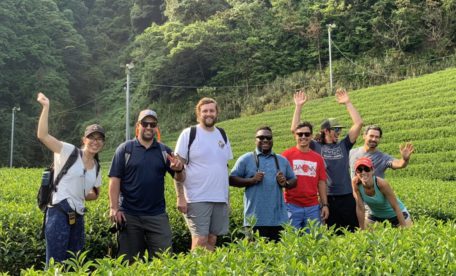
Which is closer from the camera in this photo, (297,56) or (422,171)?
(422,171)

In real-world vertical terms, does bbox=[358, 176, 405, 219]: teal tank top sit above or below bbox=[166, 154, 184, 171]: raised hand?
below

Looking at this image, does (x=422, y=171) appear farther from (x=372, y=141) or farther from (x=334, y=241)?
(x=334, y=241)

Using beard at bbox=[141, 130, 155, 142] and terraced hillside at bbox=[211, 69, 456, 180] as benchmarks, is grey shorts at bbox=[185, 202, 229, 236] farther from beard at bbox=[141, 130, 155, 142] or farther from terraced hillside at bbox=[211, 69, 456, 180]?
terraced hillside at bbox=[211, 69, 456, 180]

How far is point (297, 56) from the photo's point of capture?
113ft

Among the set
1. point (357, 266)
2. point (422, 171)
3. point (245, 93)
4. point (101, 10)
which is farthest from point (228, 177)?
point (101, 10)

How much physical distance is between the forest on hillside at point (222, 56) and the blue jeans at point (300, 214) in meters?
24.4

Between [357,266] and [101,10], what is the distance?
52943mm

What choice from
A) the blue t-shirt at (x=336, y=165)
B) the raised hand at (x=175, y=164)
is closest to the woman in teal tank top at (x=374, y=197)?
the blue t-shirt at (x=336, y=165)

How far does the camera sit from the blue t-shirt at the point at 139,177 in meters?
3.98

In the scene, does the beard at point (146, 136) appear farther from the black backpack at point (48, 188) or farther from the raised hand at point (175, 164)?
the black backpack at point (48, 188)

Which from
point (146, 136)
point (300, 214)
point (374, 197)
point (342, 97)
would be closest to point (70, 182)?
point (146, 136)

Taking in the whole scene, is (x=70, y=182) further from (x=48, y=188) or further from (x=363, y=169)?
(x=363, y=169)

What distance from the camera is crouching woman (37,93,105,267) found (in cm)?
371

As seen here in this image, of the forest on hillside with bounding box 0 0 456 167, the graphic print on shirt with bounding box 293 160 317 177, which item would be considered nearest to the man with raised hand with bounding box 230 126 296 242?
the graphic print on shirt with bounding box 293 160 317 177
